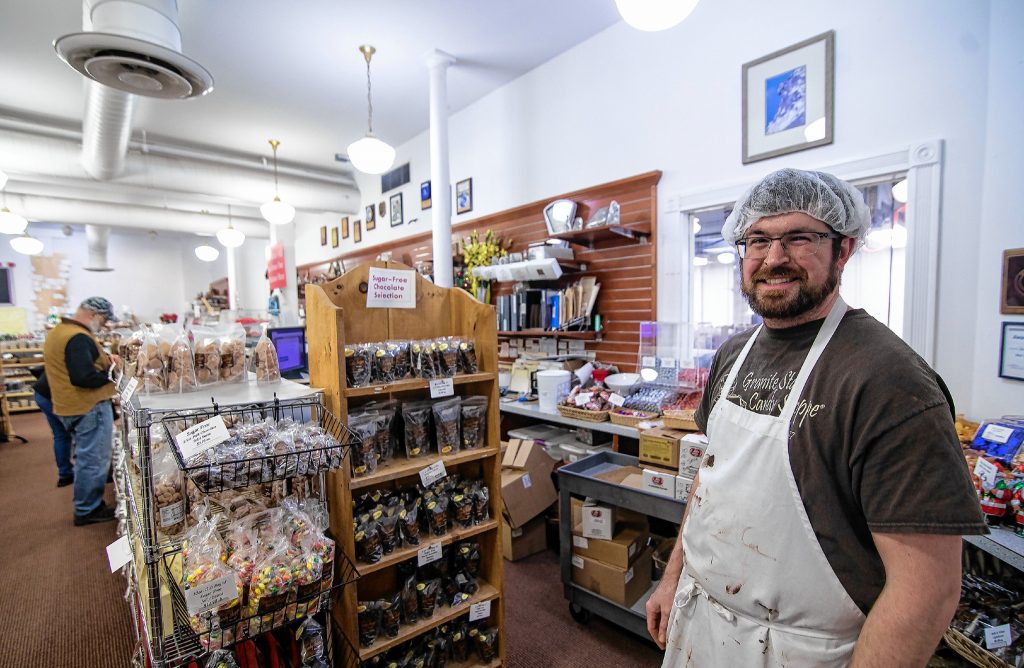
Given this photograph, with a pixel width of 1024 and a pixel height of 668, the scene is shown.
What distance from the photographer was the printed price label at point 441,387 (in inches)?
71.3

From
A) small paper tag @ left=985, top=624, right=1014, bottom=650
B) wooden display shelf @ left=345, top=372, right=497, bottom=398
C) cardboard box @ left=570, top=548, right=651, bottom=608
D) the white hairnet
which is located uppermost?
the white hairnet

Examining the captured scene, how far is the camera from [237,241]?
7785 mm

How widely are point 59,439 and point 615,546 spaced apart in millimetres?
5268

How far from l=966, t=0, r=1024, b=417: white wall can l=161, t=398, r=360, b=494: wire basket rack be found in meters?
2.98

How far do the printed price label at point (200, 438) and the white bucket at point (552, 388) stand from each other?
8.16 feet

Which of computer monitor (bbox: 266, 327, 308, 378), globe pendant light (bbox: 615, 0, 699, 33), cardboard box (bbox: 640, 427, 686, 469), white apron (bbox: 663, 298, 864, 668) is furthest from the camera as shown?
computer monitor (bbox: 266, 327, 308, 378)

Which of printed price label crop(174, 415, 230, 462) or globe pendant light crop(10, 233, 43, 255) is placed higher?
globe pendant light crop(10, 233, 43, 255)

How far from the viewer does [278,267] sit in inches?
305

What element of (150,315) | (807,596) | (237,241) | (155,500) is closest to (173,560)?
(155,500)

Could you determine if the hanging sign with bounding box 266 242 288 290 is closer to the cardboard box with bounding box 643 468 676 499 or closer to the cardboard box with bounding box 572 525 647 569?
the cardboard box with bounding box 572 525 647 569

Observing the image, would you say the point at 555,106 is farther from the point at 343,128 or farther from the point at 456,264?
the point at 343,128

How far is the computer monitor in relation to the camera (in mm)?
4211

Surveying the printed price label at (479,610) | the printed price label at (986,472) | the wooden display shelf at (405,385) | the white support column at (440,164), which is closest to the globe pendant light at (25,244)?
the white support column at (440,164)

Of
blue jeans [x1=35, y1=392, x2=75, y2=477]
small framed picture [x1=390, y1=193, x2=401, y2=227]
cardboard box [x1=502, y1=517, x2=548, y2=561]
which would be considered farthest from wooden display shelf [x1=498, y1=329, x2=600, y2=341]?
blue jeans [x1=35, y1=392, x2=75, y2=477]
